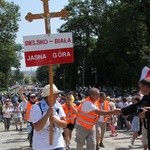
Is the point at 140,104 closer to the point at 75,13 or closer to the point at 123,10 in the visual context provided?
the point at 123,10

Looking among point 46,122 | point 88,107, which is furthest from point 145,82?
point 88,107

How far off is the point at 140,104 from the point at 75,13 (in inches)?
2760

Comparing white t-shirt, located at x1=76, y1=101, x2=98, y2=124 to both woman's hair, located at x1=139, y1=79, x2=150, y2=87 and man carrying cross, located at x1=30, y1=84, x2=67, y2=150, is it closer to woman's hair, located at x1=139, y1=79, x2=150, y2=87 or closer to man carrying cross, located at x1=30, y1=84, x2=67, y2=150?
man carrying cross, located at x1=30, y1=84, x2=67, y2=150

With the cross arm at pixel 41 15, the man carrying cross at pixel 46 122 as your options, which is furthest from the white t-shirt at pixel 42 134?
the cross arm at pixel 41 15

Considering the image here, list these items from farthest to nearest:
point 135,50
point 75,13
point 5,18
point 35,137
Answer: point 75,13, point 5,18, point 135,50, point 35,137

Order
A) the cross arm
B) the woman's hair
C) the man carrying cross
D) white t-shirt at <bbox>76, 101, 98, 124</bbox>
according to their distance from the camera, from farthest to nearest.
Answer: white t-shirt at <bbox>76, 101, 98, 124</bbox>
the cross arm
the man carrying cross
the woman's hair

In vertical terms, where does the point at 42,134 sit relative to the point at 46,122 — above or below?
below

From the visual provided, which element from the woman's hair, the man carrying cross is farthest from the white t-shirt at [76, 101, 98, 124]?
the woman's hair

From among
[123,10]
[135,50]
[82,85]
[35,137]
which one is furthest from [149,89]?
[82,85]

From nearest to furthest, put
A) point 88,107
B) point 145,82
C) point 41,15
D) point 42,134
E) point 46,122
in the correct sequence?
point 145,82, point 46,122, point 42,134, point 41,15, point 88,107

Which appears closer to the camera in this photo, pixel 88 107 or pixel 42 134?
pixel 42 134

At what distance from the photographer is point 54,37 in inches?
277

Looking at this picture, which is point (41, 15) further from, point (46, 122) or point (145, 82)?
point (145, 82)

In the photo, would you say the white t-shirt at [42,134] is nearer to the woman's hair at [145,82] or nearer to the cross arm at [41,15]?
the cross arm at [41,15]
